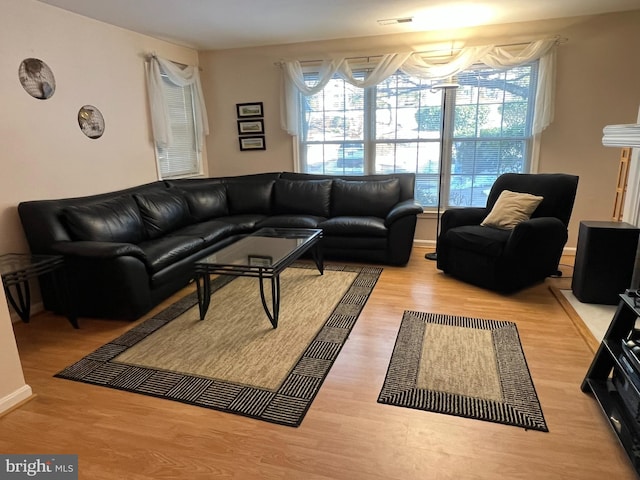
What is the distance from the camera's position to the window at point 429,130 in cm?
430

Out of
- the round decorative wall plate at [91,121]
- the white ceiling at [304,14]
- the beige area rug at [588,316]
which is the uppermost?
the white ceiling at [304,14]

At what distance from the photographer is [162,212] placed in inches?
151

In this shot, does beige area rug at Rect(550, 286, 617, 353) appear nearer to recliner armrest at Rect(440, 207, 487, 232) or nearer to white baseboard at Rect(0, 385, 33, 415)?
recliner armrest at Rect(440, 207, 487, 232)

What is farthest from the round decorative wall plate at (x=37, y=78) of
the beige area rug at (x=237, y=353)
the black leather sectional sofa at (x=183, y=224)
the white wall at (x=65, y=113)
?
the beige area rug at (x=237, y=353)

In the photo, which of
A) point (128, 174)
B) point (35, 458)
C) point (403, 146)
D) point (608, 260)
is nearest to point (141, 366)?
point (35, 458)

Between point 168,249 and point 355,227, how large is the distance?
69.8 inches

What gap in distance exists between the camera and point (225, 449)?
1.71 metres

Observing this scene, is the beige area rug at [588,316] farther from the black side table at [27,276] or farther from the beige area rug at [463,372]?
the black side table at [27,276]

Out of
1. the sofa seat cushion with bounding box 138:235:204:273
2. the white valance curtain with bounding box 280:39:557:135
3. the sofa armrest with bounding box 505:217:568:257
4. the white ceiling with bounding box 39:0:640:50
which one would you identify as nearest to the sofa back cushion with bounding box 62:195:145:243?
the sofa seat cushion with bounding box 138:235:204:273

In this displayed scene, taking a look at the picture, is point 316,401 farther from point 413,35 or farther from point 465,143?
point 413,35

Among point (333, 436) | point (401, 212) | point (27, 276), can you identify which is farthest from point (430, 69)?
point (27, 276)

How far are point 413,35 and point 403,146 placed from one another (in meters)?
1.17

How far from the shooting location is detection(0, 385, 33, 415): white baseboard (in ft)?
6.43

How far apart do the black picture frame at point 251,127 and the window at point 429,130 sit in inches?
21.5
